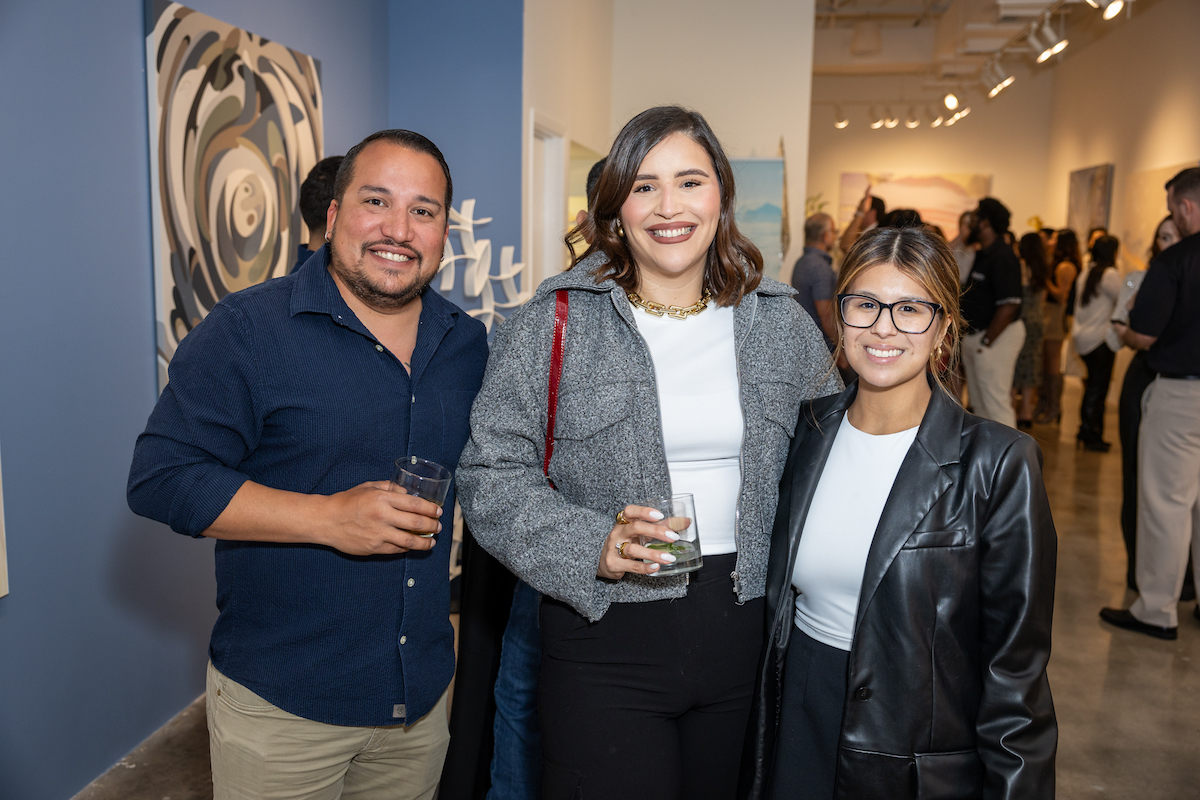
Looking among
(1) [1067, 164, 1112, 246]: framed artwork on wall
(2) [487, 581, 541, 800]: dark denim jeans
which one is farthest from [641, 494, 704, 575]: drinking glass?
(1) [1067, 164, 1112, 246]: framed artwork on wall

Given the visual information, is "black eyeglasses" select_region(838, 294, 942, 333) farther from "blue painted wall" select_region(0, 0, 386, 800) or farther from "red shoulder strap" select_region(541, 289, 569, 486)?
"blue painted wall" select_region(0, 0, 386, 800)

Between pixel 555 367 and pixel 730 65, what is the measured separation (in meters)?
6.63

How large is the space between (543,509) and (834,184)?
546 inches

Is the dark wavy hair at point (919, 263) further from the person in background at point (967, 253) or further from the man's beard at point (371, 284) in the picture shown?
the person in background at point (967, 253)

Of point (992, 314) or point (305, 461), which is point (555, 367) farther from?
point (992, 314)

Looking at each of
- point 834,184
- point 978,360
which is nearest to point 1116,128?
point 834,184

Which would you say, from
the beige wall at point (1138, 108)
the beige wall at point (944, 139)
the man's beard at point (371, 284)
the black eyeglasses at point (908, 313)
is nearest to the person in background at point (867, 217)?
Answer: the beige wall at point (1138, 108)

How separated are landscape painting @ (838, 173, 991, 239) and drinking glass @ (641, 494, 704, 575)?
13.5 m

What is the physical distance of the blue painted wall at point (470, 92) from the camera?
4.60m

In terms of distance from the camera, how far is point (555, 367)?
1.63 meters

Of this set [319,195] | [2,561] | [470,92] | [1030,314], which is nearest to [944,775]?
[2,561]

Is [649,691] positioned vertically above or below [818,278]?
below

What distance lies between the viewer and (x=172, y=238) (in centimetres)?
291

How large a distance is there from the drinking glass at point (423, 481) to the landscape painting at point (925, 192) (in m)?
13.6
